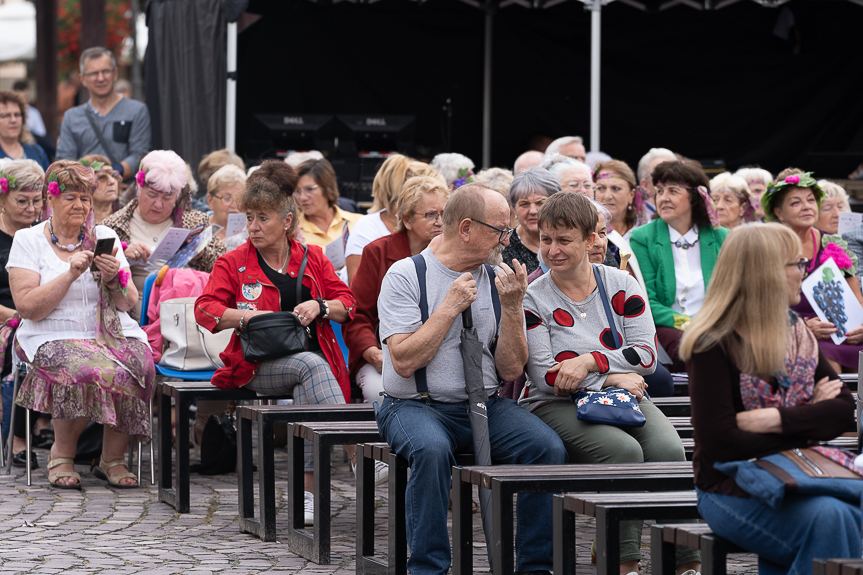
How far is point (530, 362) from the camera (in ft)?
14.5

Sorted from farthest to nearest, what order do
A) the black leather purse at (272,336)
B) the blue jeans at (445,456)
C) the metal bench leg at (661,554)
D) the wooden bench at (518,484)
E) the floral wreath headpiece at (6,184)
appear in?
the floral wreath headpiece at (6,184) → the black leather purse at (272,336) → the blue jeans at (445,456) → the wooden bench at (518,484) → the metal bench leg at (661,554)

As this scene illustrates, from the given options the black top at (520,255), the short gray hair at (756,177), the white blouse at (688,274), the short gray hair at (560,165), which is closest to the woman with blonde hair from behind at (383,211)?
the short gray hair at (560,165)

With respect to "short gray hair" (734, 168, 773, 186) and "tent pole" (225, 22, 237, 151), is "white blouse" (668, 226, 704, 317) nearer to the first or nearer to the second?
"short gray hair" (734, 168, 773, 186)

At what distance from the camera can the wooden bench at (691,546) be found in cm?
307

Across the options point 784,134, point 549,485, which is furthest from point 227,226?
point 784,134

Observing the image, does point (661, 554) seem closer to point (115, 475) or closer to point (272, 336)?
point (272, 336)

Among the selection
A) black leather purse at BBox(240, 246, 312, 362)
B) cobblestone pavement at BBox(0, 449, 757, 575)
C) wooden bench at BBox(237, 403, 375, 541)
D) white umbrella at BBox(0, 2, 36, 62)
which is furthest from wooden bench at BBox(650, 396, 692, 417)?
white umbrella at BBox(0, 2, 36, 62)

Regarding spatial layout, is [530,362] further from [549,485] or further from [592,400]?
[549,485]

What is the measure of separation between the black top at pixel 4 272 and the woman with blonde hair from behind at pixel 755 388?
4790mm

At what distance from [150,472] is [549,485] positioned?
381 centimetres

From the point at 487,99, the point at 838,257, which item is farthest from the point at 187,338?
the point at 487,99

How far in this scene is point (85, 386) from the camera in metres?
6.10

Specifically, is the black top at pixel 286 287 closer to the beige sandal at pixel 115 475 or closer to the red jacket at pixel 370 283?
the red jacket at pixel 370 283

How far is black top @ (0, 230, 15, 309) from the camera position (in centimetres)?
677
